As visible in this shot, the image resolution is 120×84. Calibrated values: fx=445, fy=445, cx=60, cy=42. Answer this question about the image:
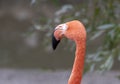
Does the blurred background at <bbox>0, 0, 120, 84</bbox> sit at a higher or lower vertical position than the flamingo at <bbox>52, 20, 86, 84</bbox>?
higher

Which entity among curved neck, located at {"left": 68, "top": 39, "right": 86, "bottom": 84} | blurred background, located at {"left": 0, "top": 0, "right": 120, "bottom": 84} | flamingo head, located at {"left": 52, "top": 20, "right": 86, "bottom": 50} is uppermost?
blurred background, located at {"left": 0, "top": 0, "right": 120, "bottom": 84}

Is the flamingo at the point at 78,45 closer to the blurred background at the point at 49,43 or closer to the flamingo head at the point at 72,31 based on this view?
the flamingo head at the point at 72,31

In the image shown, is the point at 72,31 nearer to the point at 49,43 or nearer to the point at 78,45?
the point at 78,45

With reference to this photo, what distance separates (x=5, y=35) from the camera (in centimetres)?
842

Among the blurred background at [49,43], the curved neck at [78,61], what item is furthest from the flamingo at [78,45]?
the blurred background at [49,43]

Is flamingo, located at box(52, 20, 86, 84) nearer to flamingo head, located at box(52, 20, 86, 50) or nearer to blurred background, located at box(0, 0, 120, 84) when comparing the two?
flamingo head, located at box(52, 20, 86, 50)

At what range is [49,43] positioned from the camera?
3471 mm

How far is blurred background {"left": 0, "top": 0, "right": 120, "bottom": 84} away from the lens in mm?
2957

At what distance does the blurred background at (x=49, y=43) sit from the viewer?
2.96 metres

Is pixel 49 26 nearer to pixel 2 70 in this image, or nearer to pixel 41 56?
pixel 2 70

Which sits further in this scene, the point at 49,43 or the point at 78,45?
the point at 49,43

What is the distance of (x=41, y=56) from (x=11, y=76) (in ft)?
3.43

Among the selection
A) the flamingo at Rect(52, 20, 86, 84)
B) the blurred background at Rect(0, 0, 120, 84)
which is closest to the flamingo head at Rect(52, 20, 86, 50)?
the flamingo at Rect(52, 20, 86, 84)

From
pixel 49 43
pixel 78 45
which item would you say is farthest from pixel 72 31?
pixel 49 43
